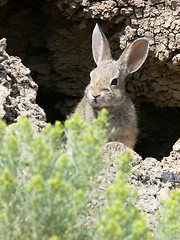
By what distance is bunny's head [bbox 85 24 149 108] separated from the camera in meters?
5.54

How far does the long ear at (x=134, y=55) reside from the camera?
5.99 meters

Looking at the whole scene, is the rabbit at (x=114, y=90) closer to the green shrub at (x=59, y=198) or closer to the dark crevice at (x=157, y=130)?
the dark crevice at (x=157, y=130)

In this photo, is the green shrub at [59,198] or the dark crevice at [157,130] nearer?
the green shrub at [59,198]

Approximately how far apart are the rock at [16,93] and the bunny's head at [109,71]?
854mm

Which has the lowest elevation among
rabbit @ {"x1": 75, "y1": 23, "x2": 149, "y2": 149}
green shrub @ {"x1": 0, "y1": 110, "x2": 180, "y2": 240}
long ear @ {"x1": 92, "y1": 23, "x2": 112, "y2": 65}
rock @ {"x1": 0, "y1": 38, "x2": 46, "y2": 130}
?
green shrub @ {"x1": 0, "y1": 110, "x2": 180, "y2": 240}

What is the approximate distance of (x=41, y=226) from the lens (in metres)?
2.28

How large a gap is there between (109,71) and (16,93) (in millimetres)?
1537

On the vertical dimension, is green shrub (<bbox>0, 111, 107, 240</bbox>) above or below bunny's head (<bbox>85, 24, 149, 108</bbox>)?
below

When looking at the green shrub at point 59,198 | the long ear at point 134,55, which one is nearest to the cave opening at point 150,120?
the long ear at point 134,55

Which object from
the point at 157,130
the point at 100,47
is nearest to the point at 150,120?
the point at 157,130

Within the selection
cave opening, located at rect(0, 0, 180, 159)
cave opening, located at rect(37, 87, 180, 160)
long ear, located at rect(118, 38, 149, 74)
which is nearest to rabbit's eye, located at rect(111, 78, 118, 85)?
long ear, located at rect(118, 38, 149, 74)

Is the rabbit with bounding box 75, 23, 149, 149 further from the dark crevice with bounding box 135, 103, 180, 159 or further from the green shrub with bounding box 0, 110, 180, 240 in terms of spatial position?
the green shrub with bounding box 0, 110, 180, 240

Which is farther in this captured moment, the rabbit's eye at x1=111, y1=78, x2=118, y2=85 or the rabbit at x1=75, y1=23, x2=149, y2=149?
the rabbit's eye at x1=111, y1=78, x2=118, y2=85

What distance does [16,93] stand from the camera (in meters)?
5.02
